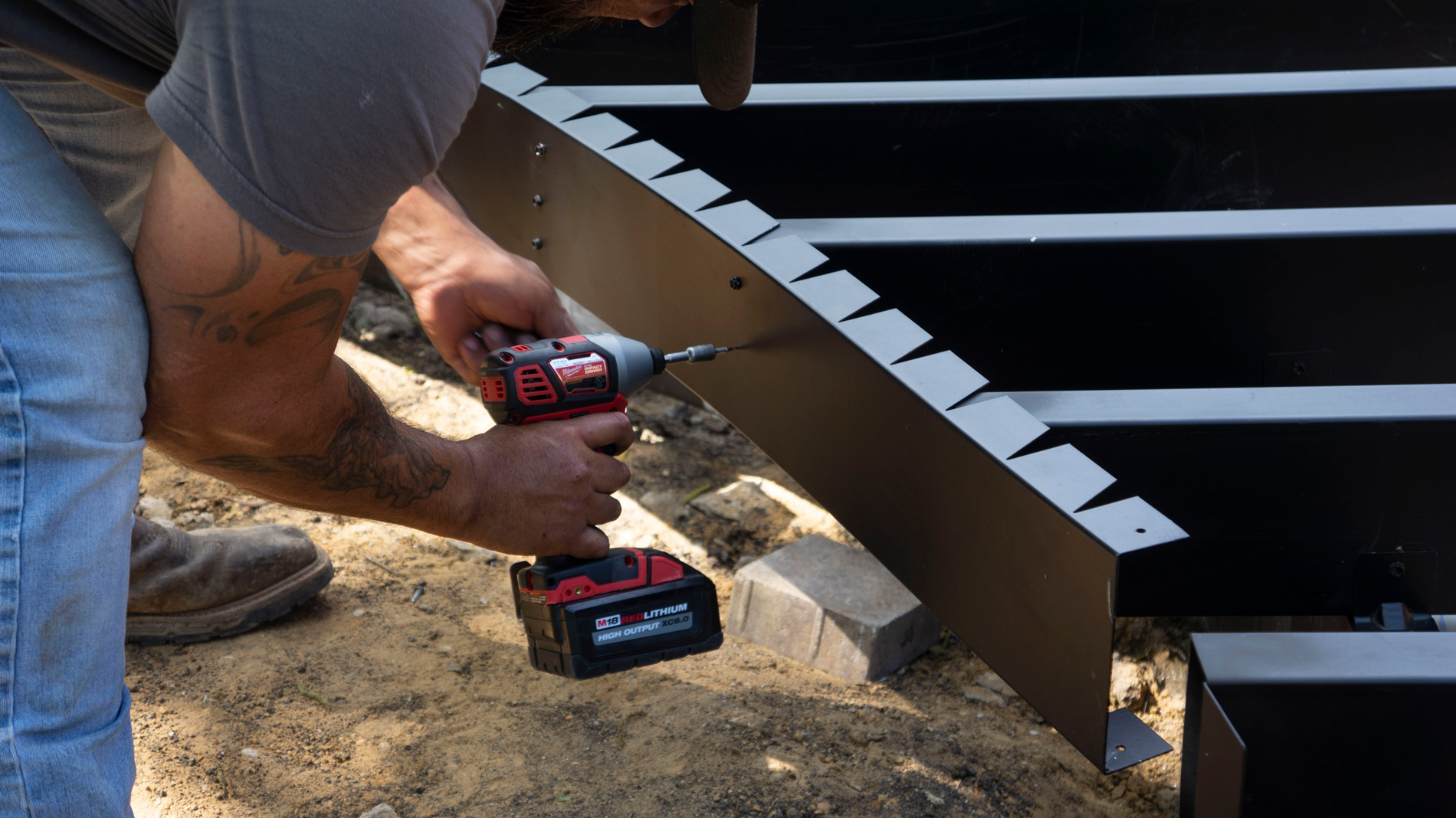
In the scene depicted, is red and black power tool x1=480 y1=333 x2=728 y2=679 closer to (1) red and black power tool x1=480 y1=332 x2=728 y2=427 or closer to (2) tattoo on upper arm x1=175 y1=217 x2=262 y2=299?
(1) red and black power tool x1=480 y1=332 x2=728 y2=427

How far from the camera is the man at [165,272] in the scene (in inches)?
43.2

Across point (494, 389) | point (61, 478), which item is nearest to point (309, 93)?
point (61, 478)

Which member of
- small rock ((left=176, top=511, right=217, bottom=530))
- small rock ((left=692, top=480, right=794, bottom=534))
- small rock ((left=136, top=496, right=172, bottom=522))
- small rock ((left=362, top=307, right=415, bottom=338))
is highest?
small rock ((left=362, top=307, right=415, bottom=338))

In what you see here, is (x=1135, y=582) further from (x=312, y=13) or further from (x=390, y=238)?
(x=390, y=238)

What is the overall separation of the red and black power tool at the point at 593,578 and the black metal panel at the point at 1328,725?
107 cm

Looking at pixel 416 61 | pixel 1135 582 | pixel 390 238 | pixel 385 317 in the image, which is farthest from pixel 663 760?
pixel 385 317

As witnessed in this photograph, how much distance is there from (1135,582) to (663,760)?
1.09 metres

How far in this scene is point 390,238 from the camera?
2.24 meters

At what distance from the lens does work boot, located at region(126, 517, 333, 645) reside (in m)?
2.46

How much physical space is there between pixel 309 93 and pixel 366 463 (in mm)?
737

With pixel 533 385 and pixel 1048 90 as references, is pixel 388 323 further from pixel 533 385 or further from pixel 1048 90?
pixel 1048 90

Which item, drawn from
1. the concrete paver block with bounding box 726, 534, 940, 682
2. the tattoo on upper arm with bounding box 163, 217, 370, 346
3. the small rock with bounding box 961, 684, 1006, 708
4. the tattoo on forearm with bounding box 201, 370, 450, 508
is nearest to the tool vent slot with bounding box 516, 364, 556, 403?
the tattoo on forearm with bounding box 201, 370, 450, 508

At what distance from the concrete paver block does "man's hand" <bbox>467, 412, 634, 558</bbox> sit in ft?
2.42

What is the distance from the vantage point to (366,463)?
1.67 m
